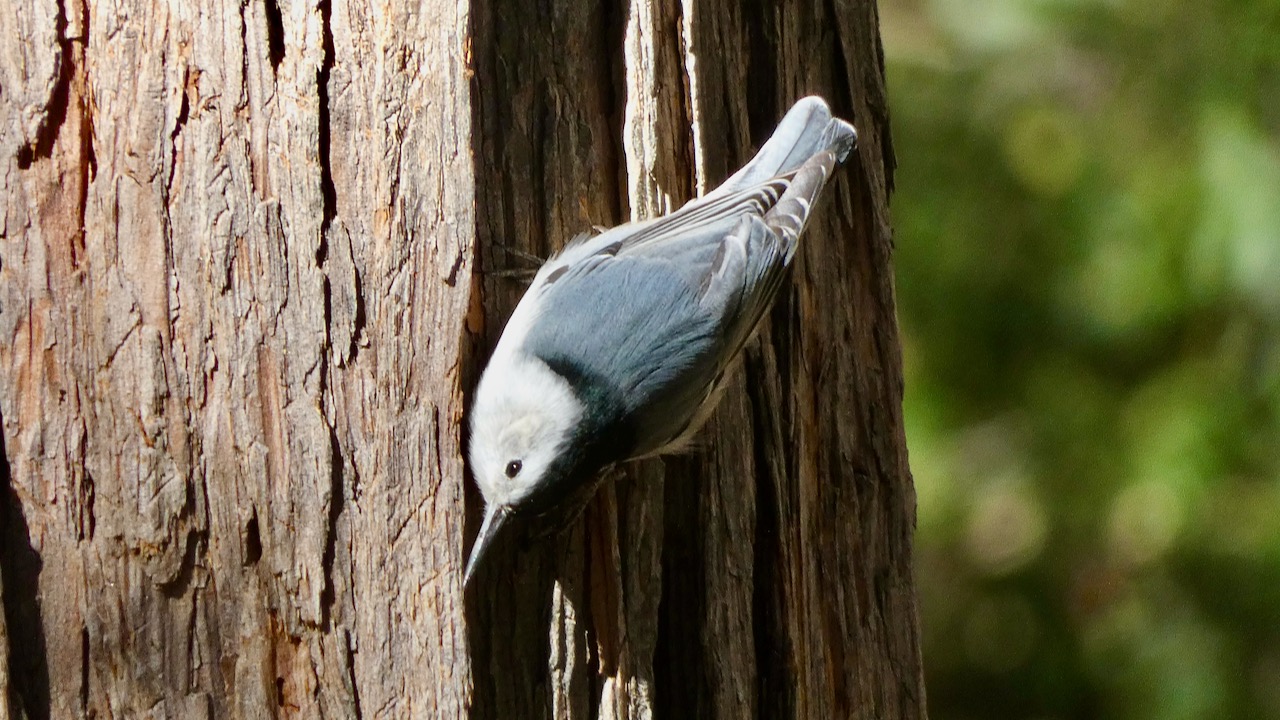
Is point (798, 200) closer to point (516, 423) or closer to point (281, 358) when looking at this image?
point (516, 423)

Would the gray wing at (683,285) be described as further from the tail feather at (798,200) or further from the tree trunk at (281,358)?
the tree trunk at (281,358)

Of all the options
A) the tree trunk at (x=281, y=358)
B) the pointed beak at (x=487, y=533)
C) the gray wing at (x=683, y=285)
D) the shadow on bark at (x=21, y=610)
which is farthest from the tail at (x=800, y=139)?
the shadow on bark at (x=21, y=610)

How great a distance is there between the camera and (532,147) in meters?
1.83

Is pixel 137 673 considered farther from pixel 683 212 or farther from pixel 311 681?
pixel 683 212

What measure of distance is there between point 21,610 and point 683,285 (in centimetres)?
113

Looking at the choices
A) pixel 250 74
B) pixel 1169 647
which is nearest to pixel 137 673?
pixel 250 74

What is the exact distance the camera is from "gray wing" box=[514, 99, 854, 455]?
198cm

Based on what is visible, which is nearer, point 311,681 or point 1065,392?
point 311,681

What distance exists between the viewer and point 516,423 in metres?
1.91

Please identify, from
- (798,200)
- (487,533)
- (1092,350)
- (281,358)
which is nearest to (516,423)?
(487,533)

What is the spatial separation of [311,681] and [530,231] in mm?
712

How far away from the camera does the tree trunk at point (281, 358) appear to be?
1717 millimetres

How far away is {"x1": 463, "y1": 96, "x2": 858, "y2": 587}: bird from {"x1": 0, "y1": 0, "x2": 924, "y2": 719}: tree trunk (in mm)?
91

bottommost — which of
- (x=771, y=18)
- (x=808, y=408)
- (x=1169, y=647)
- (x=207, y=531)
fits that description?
(x=1169, y=647)
